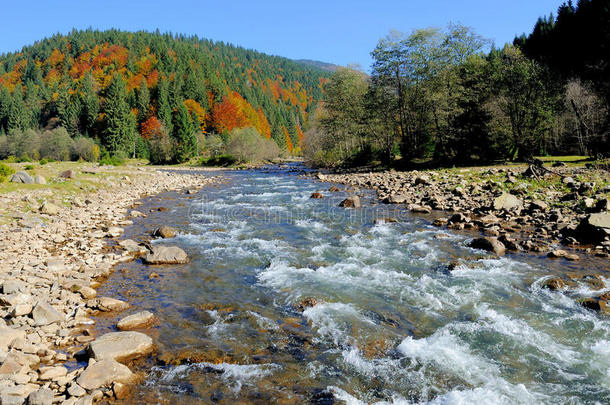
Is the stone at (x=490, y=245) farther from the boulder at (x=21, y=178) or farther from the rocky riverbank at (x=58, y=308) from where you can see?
the boulder at (x=21, y=178)

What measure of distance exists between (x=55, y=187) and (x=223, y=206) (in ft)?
34.6

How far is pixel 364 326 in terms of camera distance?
7.61 m

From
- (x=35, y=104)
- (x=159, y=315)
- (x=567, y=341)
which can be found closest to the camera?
(x=567, y=341)

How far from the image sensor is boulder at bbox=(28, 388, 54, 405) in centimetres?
482

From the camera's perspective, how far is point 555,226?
14219mm

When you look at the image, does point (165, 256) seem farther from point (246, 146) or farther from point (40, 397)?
point (246, 146)

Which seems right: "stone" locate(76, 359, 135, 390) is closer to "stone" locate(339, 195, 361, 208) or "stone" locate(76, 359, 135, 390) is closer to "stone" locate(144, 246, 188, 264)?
"stone" locate(144, 246, 188, 264)

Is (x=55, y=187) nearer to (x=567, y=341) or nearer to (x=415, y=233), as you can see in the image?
(x=415, y=233)

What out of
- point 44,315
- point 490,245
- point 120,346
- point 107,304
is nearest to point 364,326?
point 120,346

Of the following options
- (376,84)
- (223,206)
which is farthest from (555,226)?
(376,84)

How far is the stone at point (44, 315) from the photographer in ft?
23.6

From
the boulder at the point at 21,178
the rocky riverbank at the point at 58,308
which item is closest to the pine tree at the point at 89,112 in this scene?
the boulder at the point at 21,178

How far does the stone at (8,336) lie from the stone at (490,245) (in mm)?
13164

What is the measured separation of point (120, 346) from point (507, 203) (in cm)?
1789
